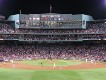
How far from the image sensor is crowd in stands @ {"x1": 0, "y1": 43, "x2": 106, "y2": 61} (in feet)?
242

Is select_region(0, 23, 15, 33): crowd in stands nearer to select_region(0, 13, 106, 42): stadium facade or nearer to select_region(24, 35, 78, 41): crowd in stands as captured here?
select_region(0, 13, 106, 42): stadium facade

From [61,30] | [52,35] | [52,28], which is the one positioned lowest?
[52,35]

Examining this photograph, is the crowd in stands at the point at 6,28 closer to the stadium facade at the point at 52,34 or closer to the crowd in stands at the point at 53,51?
the stadium facade at the point at 52,34

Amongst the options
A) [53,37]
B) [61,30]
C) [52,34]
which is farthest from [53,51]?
[61,30]

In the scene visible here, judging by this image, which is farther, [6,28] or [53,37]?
[6,28]

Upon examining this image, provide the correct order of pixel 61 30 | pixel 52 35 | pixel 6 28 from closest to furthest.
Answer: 1. pixel 52 35
2. pixel 6 28
3. pixel 61 30

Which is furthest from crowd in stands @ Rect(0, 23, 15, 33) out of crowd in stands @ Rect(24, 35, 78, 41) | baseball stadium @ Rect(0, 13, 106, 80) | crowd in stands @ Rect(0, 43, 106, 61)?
crowd in stands @ Rect(24, 35, 78, 41)

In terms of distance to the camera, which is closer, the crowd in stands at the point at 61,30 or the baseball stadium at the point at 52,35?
the baseball stadium at the point at 52,35

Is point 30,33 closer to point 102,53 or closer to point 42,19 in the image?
point 42,19

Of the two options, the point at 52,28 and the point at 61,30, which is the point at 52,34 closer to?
the point at 52,28

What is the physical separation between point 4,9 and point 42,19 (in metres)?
16.9

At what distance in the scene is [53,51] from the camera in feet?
261

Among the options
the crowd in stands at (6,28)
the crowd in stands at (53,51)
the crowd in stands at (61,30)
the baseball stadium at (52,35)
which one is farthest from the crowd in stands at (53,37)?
the crowd in stands at (6,28)

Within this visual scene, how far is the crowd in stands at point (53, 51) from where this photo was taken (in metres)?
73.8
